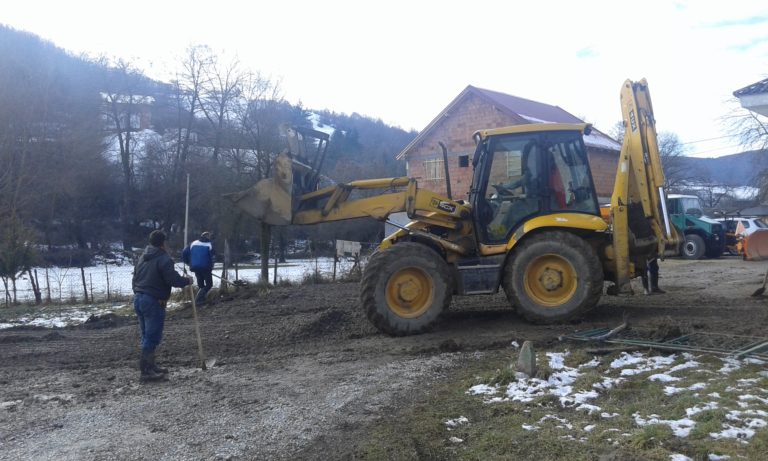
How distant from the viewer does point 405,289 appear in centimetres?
859

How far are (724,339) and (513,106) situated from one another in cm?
2421

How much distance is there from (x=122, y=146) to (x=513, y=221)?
146 feet

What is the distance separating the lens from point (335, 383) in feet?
21.2

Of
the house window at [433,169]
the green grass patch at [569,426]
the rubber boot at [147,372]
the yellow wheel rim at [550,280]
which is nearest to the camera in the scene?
the green grass patch at [569,426]

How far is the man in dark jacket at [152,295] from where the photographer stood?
7.12m

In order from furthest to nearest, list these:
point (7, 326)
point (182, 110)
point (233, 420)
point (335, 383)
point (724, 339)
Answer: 1. point (182, 110)
2. point (7, 326)
3. point (724, 339)
4. point (335, 383)
5. point (233, 420)

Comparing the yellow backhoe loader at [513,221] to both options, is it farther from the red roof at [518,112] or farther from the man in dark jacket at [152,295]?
the red roof at [518,112]

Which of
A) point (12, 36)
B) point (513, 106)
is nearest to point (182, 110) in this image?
point (12, 36)

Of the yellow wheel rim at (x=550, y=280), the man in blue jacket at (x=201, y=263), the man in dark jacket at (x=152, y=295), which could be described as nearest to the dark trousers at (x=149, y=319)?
the man in dark jacket at (x=152, y=295)

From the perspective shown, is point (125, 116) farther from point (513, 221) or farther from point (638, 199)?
point (638, 199)

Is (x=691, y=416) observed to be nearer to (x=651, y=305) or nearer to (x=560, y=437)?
(x=560, y=437)

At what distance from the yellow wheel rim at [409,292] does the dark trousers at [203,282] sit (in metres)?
6.53

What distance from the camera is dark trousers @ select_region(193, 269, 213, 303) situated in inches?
542

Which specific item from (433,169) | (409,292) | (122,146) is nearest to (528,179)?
(409,292)
